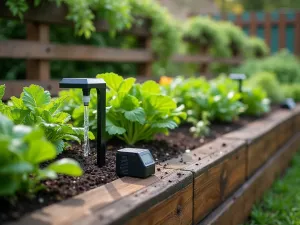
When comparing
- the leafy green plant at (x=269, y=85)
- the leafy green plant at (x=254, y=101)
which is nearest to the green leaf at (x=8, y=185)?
the leafy green plant at (x=254, y=101)

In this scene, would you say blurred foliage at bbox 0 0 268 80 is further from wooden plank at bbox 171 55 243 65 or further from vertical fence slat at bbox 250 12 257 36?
vertical fence slat at bbox 250 12 257 36

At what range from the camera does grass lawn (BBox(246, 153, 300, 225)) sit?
9.30 ft

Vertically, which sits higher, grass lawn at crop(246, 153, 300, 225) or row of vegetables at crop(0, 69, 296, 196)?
row of vegetables at crop(0, 69, 296, 196)

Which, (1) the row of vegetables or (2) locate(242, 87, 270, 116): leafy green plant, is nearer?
(1) the row of vegetables

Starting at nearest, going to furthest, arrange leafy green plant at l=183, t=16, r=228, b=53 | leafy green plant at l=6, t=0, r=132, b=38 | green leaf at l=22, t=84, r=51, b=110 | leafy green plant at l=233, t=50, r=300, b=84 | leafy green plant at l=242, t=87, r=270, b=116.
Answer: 1. green leaf at l=22, t=84, r=51, b=110
2. leafy green plant at l=6, t=0, r=132, b=38
3. leafy green plant at l=242, t=87, r=270, b=116
4. leafy green plant at l=183, t=16, r=228, b=53
5. leafy green plant at l=233, t=50, r=300, b=84

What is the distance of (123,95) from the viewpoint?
2.28 m

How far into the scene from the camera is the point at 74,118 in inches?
96.3

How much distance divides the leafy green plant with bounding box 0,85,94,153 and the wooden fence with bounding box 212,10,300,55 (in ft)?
30.8

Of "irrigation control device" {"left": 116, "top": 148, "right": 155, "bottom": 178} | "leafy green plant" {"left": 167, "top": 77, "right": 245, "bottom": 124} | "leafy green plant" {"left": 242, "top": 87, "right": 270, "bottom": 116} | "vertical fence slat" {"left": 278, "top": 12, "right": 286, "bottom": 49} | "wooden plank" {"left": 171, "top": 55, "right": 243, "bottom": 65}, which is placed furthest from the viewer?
"vertical fence slat" {"left": 278, "top": 12, "right": 286, "bottom": 49}

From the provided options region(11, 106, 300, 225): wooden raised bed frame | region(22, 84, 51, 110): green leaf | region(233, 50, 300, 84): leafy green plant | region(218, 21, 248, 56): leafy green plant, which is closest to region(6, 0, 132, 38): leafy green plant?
region(22, 84, 51, 110): green leaf

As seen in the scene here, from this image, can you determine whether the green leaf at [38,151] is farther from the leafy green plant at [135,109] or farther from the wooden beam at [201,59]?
the wooden beam at [201,59]

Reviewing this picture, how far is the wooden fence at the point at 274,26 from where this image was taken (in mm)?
10375

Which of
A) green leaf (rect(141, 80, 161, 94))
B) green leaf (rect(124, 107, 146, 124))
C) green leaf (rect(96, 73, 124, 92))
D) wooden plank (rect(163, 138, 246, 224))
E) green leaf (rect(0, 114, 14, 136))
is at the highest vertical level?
green leaf (rect(96, 73, 124, 92))

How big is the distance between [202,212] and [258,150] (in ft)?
4.27
